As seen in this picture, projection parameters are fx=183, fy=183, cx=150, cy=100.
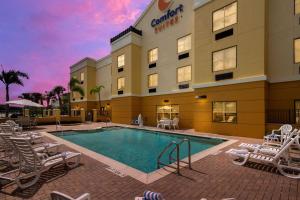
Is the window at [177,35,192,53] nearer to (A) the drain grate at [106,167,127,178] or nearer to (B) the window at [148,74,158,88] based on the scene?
(B) the window at [148,74,158,88]

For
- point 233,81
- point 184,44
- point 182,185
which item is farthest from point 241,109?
point 182,185

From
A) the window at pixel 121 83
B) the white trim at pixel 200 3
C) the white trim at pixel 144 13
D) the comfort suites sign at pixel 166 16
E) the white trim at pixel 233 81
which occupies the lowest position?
the white trim at pixel 233 81

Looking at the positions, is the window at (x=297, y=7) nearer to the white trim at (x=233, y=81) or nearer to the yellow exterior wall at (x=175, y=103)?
the white trim at (x=233, y=81)

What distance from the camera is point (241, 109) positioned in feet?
41.9

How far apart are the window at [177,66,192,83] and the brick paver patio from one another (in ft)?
41.3

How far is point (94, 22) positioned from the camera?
20.5 m

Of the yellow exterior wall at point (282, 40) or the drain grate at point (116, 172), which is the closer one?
the drain grate at point (116, 172)

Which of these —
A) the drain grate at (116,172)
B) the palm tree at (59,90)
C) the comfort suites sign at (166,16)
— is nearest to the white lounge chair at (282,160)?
the drain grate at (116,172)

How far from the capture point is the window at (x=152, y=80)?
826 inches

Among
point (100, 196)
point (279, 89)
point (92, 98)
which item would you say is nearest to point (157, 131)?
point (279, 89)

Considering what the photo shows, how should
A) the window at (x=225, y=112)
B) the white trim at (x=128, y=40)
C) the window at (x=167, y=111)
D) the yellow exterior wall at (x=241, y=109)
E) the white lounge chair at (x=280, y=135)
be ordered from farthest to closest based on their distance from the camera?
the white trim at (x=128, y=40), the window at (x=167, y=111), the window at (x=225, y=112), the yellow exterior wall at (x=241, y=109), the white lounge chair at (x=280, y=135)

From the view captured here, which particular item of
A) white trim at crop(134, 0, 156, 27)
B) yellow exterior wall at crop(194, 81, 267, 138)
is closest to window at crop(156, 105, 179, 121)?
yellow exterior wall at crop(194, 81, 267, 138)

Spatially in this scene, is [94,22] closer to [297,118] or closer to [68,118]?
[68,118]

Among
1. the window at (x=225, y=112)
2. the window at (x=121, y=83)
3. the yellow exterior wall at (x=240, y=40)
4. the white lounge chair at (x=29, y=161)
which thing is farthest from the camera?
the window at (x=121, y=83)
